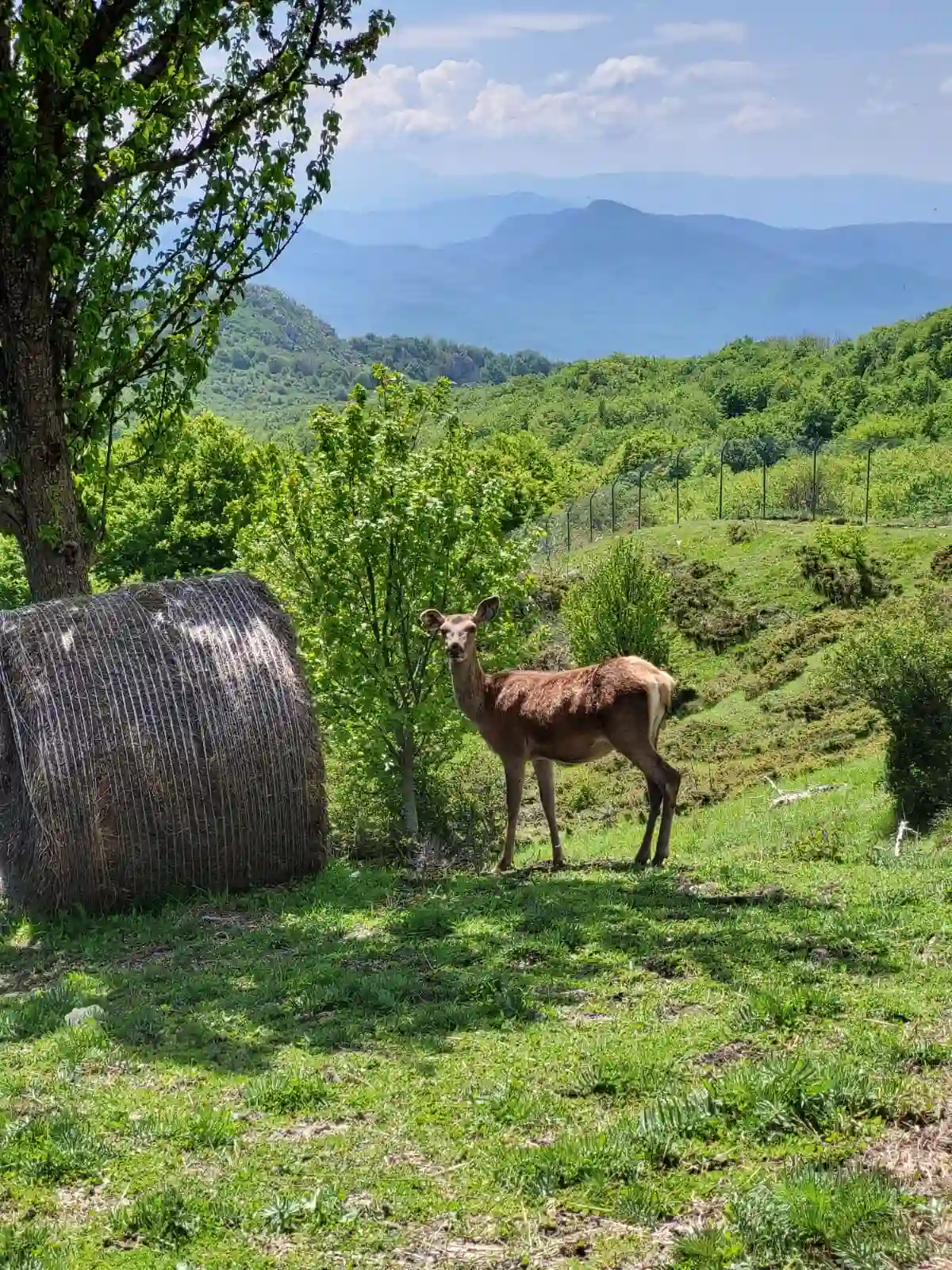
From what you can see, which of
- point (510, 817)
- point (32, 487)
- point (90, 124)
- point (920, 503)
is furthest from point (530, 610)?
point (920, 503)

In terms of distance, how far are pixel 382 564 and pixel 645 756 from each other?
627cm

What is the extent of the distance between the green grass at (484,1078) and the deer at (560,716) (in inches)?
84.2

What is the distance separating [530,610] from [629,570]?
12813 millimetres

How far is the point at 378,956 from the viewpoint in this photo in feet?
28.2

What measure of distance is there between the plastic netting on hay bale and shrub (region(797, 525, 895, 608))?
93.4 ft

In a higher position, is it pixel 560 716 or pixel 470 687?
pixel 470 687

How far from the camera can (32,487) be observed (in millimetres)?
12180

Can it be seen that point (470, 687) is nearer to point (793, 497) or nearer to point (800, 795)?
point (800, 795)

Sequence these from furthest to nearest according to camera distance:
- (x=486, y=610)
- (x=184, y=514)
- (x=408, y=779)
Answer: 1. (x=184, y=514)
2. (x=408, y=779)
3. (x=486, y=610)

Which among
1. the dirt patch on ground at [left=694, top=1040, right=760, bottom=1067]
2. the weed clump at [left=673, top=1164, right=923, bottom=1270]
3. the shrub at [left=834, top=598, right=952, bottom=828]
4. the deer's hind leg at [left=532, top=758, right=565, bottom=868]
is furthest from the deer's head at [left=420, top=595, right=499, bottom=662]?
the weed clump at [left=673, top=1164, right=923, bottom=1270]

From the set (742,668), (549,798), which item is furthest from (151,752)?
(742,668)

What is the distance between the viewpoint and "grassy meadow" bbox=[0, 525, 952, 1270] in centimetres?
477

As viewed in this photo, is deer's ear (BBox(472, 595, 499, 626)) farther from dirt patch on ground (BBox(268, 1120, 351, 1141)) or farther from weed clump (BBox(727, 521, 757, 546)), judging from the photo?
weed clump (BBox(727, 521, 757, 546))

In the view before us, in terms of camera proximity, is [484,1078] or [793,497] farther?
[793,497]
